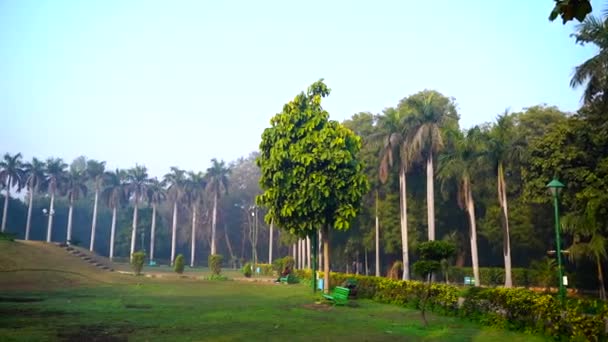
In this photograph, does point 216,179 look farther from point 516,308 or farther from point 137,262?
point 516,308

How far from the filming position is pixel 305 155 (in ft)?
80.9

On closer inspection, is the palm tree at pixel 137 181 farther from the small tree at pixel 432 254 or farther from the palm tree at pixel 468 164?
the small tree at pixel 432 254

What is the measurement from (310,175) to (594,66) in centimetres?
1657

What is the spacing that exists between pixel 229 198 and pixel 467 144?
211 ft

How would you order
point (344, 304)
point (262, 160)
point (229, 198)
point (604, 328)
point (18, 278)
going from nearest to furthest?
1. point (604, 328)
2. point (344, 304)
3. point (262, 160)
4. point (18, 278)
5. point (229, 198)

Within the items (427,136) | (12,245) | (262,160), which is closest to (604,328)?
(262,160)

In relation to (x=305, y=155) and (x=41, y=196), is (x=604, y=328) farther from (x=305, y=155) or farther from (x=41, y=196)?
(x=41, y=196)

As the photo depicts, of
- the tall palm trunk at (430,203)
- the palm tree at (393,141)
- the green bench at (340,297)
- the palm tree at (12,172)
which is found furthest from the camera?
the palm tree at (12,172)

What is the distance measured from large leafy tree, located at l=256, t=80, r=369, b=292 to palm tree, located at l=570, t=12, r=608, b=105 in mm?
12998

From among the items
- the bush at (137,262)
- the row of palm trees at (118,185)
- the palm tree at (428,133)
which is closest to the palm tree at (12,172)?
the row of palm trees at (118,185)

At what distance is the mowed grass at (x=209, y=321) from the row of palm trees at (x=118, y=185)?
184 ft

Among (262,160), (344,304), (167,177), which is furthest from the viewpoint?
(167,177)

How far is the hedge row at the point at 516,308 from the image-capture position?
12312mm

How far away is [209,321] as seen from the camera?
54.9 feet
